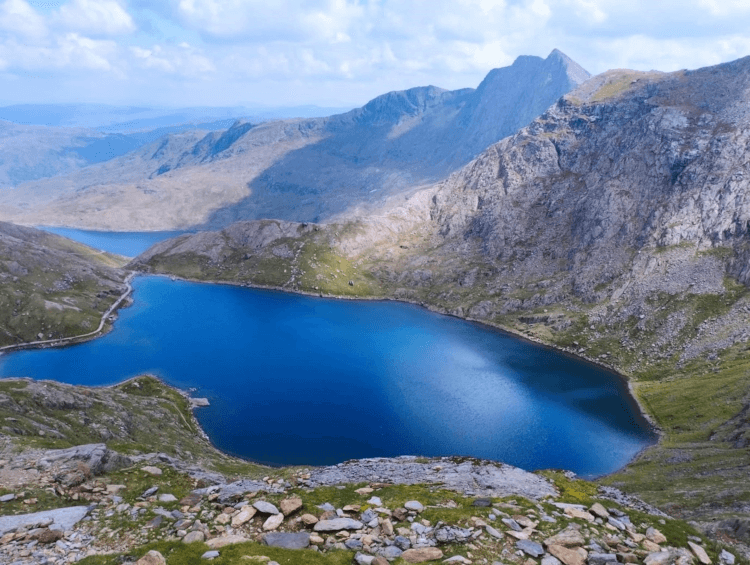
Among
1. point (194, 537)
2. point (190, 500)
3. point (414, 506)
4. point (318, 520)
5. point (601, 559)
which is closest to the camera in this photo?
point (601, 559)

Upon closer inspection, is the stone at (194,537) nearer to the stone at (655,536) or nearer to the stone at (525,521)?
the stone at (525,521)

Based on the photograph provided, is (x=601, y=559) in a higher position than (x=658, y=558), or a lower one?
higher

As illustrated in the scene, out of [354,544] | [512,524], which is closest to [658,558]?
[512,524]

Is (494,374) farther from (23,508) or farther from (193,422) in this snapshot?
(23,508)

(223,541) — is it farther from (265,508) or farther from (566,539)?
(566,539)

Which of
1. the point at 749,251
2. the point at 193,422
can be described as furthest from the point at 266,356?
the point at 749,251

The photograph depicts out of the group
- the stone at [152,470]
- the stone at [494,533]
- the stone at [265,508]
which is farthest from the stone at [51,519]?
the stone at [494,533]
